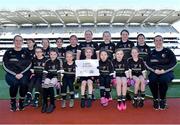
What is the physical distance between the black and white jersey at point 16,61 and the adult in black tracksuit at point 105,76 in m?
1.61

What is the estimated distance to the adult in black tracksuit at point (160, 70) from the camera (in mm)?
6188

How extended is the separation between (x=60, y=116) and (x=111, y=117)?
0.96 metres

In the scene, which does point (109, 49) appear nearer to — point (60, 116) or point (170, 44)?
point (60, 116)

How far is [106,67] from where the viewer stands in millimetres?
6469

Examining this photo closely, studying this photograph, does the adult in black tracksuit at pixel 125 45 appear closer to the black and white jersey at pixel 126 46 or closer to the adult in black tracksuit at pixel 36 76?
the black and white jersey at pixel 126 46

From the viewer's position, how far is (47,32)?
53688 millimetres

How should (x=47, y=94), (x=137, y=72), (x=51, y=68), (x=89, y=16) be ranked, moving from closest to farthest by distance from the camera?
(x=47, y=94) < (x=51, y=68) < (x=137, y=72) < (x=89, y=16)

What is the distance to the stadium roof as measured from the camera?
47469 millimetres

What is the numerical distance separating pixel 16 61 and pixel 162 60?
318cm

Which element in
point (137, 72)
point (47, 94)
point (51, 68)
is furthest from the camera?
point (137, 72)

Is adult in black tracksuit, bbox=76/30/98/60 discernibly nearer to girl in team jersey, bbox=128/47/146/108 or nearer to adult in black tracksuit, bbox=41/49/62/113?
adult in black tracksuit, bbox=41/49/62/113

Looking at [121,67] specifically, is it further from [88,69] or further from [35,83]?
[35,83]

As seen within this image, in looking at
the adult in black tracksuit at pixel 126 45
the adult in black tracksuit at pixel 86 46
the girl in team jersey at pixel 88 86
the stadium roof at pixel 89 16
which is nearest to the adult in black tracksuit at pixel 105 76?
the girl in team jersey at pixel 88 86

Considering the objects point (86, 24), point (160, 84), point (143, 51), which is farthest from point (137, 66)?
point (86, 24)
